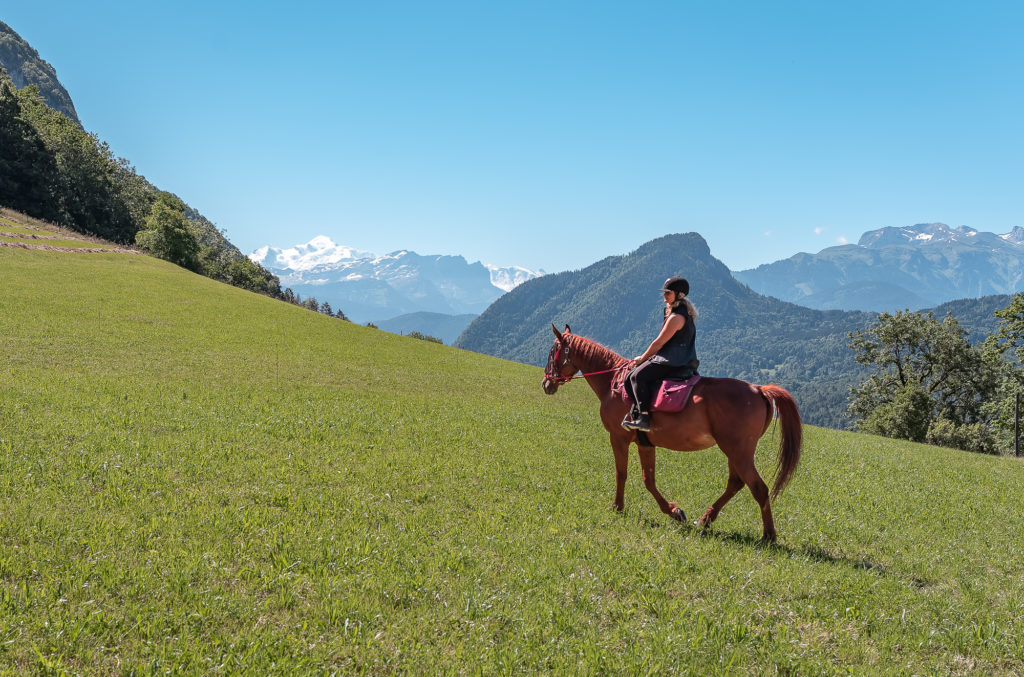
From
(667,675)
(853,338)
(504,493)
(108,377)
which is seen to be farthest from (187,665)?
(853,338)

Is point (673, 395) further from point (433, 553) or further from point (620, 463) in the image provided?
point (433, 553)

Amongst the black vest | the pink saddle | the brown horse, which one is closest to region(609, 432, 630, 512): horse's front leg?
the brown horse

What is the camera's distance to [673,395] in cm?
969

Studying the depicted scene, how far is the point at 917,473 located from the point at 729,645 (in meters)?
18.1

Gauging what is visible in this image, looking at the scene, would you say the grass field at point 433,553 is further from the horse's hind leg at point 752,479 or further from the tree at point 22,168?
the tree at point 22,168

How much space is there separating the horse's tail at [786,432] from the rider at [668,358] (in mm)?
1582

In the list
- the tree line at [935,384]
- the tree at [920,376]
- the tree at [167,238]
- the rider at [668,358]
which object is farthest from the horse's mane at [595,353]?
the tree at [167,238]

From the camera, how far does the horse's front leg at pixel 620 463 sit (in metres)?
10.8

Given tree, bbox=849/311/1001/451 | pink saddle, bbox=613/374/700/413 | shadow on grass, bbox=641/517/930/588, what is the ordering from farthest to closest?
1. tree, bbox=849/311/1001/451
2. pink saddle, bbox=613/374/700/413
3. shadow on grass, bbox=641/517/930/588

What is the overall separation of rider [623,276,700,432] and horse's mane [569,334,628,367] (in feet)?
4.18

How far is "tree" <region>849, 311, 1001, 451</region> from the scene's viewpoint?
5766 centimetres

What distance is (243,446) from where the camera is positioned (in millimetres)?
12672

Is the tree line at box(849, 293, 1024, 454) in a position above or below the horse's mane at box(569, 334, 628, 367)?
above

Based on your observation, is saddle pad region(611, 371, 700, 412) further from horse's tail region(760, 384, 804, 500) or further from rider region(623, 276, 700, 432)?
horse's tail region(760, 384, 804, 500)
